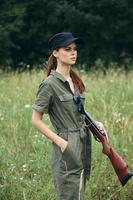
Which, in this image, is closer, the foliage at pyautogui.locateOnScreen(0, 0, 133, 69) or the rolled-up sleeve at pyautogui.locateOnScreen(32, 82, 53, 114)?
the rolled-up sleeve at pyautogui.locateOnScreen(32, 82, 53, 114)

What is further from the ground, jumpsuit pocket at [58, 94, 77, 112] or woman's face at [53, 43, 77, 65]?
woman's face at [53, 43, 77, 65]

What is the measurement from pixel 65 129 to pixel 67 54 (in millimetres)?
516

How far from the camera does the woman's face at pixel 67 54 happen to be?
3.79 metres

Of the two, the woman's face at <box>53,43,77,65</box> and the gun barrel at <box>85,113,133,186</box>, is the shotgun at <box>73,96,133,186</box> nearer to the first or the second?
the gun barrel at <box>85,113,133,186</box>

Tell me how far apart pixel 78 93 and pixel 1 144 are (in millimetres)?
2281

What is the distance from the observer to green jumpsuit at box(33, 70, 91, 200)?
12.3ft

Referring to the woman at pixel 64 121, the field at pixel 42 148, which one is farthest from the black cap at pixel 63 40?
the field at pixel 42 148

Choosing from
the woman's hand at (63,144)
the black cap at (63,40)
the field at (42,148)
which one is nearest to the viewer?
the woman's hand at (63,144)

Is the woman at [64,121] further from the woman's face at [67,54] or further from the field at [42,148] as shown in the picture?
the field at [42,148]

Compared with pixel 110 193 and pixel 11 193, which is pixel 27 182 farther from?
pixel 110 193

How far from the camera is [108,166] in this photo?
545cm

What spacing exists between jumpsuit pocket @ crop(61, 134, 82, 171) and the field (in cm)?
104

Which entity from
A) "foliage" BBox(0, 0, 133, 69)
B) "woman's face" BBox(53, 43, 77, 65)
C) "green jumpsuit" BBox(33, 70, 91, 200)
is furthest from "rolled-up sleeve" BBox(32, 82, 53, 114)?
"foliage" BBox(0, 0, 133, 69)

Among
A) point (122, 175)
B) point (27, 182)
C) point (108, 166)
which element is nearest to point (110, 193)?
point (108, 166)
